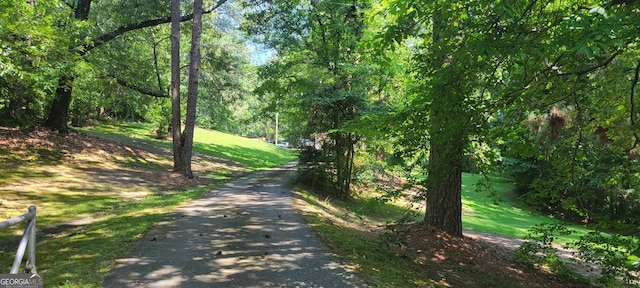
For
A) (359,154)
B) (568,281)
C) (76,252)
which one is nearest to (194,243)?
(76,252)

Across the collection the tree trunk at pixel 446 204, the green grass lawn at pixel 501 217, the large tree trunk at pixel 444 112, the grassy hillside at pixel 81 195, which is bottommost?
the green grass lawn at pixel 501 217

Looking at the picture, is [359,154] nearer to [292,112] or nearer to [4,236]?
[292,112]

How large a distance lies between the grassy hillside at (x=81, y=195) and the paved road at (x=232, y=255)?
41 centimetres

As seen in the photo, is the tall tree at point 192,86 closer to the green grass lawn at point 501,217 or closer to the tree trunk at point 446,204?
the tree trunk at point 446,204

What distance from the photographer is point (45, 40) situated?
9.20m

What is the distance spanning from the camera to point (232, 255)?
587 cm

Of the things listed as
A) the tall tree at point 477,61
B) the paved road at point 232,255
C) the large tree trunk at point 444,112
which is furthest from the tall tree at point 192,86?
the large tree trunk at point 444,112

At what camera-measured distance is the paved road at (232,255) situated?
484 cm

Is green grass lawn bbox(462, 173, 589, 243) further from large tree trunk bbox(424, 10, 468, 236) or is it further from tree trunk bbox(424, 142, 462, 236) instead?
large tree trunk bbox(424, 10, 468, 236)

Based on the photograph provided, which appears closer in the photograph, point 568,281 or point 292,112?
point 568,281

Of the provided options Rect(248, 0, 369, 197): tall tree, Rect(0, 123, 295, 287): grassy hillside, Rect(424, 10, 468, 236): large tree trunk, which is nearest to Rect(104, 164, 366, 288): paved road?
Rect(0, 123, 295, 287): grassy hillside

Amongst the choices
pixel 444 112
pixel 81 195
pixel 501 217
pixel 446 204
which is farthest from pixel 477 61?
pixel 501 217

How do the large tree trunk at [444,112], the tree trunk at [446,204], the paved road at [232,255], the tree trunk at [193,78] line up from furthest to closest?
1. the tree trunk at [193,78]
2. the tree trunk at [446,204]
3. the large tree trunk at [444,112]
4. the paved road at [232,255]

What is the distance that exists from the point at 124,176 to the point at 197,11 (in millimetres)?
7095
